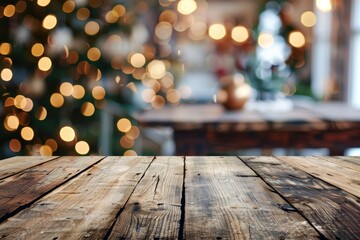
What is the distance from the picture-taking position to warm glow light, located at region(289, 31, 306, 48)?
577cm

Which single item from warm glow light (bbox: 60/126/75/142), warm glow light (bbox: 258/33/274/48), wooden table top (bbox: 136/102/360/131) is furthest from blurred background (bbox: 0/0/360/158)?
warm glow light (bbox: 258/33/274/48)

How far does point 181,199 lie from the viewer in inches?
30.7

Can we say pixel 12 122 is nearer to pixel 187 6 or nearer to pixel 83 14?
pixel 83 14

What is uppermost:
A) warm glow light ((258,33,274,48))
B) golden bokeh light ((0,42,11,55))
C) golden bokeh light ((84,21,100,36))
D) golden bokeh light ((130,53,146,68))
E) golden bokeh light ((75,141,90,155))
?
warm glow light ((258,33,274,48))

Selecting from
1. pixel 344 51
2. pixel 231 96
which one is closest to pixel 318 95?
pixel 344 51

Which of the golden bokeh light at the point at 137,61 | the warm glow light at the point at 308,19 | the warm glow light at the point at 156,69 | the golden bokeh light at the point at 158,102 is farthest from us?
the warm glow light at the point at 308,19

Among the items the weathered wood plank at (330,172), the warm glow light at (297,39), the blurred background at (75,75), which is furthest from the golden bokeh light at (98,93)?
the warm glow light at (297,39)

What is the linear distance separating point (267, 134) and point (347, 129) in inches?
15.3

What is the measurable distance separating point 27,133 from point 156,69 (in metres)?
1.19

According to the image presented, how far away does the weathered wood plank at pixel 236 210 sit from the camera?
0.59 metres

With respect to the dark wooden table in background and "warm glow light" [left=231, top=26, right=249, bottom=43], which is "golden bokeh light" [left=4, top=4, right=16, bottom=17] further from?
"warm glow light" [left=231, top=26, right=249, bottom=43]

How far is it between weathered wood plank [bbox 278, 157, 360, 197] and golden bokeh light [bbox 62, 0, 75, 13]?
2152 mm

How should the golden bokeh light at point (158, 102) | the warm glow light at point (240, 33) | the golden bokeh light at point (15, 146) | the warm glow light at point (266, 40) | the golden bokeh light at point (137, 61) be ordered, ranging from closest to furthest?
the golden bokeh light at point (15, 146) < the golden bokeh light at point (137, 61) < the golden bokeh light at point (158, 102) < the warm glow light at point (240, 33) < the warm glow light at point (266, 40)

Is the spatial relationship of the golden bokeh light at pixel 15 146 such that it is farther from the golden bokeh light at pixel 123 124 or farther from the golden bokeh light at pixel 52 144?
the golden bokeh light at pixel 123 124
